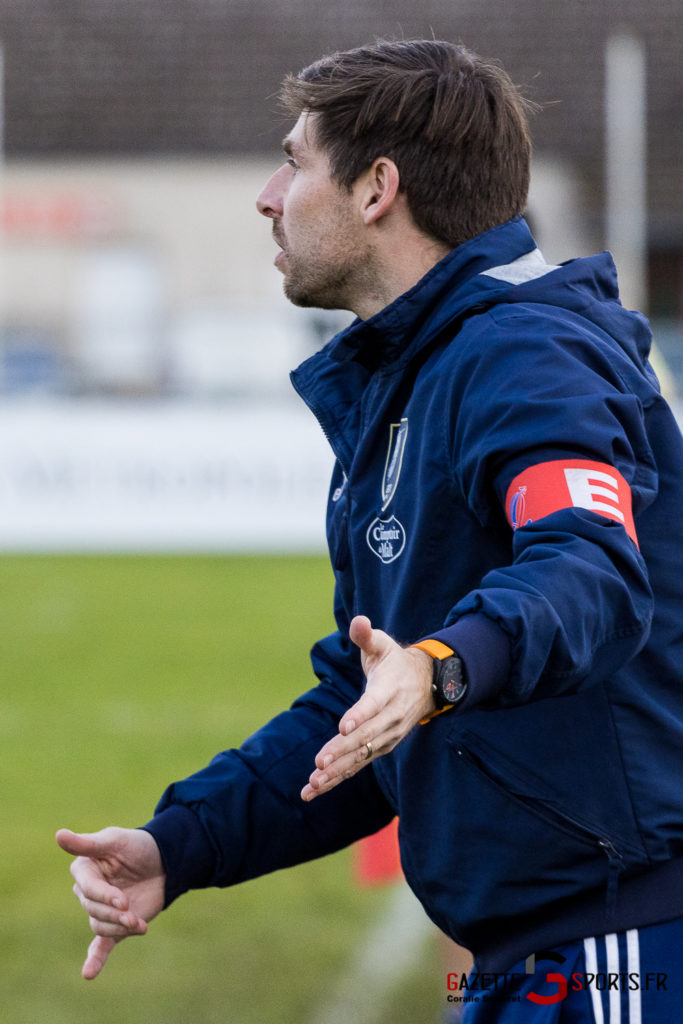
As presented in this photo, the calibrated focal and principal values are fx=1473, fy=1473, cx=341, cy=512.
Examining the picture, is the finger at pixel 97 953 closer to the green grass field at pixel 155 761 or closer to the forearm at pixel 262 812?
the forearm at pixel 262 812

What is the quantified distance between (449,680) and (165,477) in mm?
11797

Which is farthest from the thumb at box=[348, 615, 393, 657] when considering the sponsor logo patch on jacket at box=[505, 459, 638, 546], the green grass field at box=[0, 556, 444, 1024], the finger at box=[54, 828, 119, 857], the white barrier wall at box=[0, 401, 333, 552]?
the white barrier wall at box=[0, 401, 333, 552]

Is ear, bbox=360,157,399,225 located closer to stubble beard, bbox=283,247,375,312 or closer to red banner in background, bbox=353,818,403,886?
stubble beard, bbox=283,247,375,312

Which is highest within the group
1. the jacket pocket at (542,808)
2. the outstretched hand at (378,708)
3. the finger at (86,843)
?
the outstretched hand at (378,708)

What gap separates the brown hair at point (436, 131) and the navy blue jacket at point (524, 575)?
11 centimetres

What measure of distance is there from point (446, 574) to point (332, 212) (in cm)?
69

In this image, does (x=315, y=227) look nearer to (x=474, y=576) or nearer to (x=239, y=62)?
(x=474, y=576)

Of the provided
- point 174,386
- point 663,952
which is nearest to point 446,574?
point 663,952

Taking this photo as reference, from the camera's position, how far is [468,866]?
2.20 meters

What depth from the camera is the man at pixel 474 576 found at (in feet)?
6.02

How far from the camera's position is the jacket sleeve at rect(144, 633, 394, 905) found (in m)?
2.58

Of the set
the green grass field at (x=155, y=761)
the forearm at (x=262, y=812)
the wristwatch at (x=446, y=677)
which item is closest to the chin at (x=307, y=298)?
the forearm at (x=262, y=812)

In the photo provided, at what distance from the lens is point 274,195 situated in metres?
2.57

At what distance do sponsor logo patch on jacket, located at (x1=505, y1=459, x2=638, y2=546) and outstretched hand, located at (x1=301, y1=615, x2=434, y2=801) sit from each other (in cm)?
25
